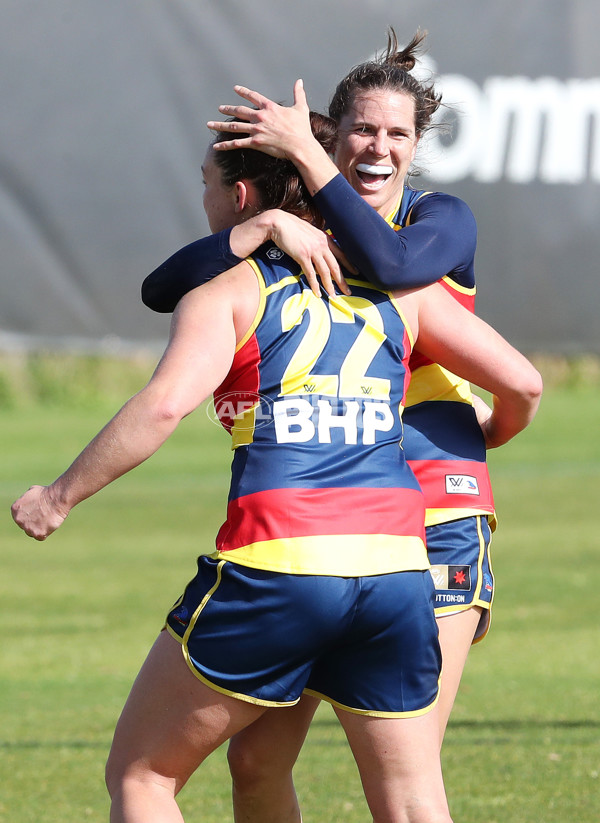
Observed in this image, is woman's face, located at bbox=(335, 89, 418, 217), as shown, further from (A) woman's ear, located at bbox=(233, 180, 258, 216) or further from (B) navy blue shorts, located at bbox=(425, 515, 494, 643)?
(B) navy blue shorts, located at bbox=(425, 515, 494, 643)

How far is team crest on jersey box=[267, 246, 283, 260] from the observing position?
2680 millimetres

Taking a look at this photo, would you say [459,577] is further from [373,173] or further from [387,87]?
[387,87]

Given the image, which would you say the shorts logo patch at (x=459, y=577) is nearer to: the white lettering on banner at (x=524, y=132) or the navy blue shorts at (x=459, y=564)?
the navy blue shorts at (x=459, y=564)

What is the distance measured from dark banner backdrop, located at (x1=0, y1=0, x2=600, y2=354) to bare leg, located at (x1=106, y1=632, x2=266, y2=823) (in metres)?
4.24

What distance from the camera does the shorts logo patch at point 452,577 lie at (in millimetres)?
3203

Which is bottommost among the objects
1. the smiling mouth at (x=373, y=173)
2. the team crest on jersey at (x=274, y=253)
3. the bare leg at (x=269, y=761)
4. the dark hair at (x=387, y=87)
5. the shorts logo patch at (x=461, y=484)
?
the bare leg at (x=269, y=761)

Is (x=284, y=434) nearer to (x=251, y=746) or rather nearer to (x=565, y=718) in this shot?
(x=251, y=746)

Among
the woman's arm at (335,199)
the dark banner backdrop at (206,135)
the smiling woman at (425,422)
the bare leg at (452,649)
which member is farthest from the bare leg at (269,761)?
the dark banner backdrop at (206,135)

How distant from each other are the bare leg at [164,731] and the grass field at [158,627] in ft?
5.47

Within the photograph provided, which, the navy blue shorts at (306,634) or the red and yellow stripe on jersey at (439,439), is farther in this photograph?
the red and yellow stripe on jersey at (439,439)

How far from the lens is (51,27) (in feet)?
21.2

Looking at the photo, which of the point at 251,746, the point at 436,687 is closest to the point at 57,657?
the point at 251,746

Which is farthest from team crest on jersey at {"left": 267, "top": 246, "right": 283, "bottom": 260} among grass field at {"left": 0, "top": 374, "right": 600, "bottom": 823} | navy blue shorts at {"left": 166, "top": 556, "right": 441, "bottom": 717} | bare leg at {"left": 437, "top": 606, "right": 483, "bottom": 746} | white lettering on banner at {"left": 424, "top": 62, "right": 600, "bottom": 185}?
white lettering on banner at {"left": 424, "top": 62, "right": 600, "bottom": 185}

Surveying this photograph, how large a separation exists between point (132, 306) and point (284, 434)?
421 centimetres
